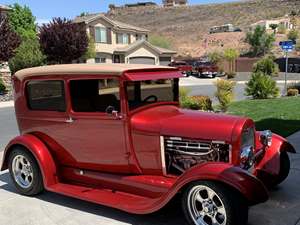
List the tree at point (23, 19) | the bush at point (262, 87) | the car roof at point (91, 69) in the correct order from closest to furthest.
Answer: the car roof at point (91, 69)
the bush at point (262, 87)
the tree at point (23, 19)

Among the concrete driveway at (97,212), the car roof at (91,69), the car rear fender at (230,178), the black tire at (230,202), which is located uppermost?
the car roof at (91,69)

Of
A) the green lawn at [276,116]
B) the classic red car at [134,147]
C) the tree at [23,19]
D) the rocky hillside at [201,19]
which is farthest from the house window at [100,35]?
the classic red car at [134,147]

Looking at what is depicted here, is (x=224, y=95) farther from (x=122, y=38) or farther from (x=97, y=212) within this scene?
(x=122, y=38)

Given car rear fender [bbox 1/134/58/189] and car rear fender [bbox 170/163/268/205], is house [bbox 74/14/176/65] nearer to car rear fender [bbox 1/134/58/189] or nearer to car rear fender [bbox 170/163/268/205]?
car rear fender [bbox 1/134/58/189]

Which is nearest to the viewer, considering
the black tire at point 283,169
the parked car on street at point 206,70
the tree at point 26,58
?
the black tire at point 283,169

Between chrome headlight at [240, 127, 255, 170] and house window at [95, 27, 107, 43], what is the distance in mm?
42454

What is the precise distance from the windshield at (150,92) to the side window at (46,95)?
1014 millimetres

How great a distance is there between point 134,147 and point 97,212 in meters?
0.95

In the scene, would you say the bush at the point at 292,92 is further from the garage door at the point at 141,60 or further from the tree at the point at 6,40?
the garage door at the point at 141,60

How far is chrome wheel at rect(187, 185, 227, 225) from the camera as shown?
4.47 meters

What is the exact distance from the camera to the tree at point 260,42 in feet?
217

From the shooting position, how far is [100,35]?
46.7 m

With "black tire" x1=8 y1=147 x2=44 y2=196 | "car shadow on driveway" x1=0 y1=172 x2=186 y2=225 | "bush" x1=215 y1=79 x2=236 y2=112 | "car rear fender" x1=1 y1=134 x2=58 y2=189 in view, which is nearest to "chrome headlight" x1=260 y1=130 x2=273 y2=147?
"car shadow on driveway" x1=0 y1=172 x2=186 y2=225

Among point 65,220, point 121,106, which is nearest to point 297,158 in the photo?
point 121,106
